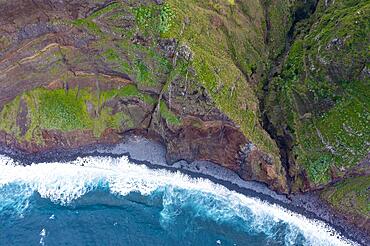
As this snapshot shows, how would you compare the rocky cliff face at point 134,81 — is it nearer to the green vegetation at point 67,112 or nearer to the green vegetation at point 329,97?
the green vegetation at point 67,112

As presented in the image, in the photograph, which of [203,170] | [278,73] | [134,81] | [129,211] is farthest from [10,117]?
[278,73]

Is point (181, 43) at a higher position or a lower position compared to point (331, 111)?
higher

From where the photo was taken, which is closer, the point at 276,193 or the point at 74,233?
the point at 74,233

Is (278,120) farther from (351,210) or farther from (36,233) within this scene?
(36,233)

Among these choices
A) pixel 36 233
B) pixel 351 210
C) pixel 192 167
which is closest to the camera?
pixel 36 233

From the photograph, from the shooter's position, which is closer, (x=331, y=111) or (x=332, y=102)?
(x=332, y=102)

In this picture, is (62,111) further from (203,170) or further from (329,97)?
(329,97)

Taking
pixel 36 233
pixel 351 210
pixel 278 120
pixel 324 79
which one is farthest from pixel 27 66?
pixel 351 210
